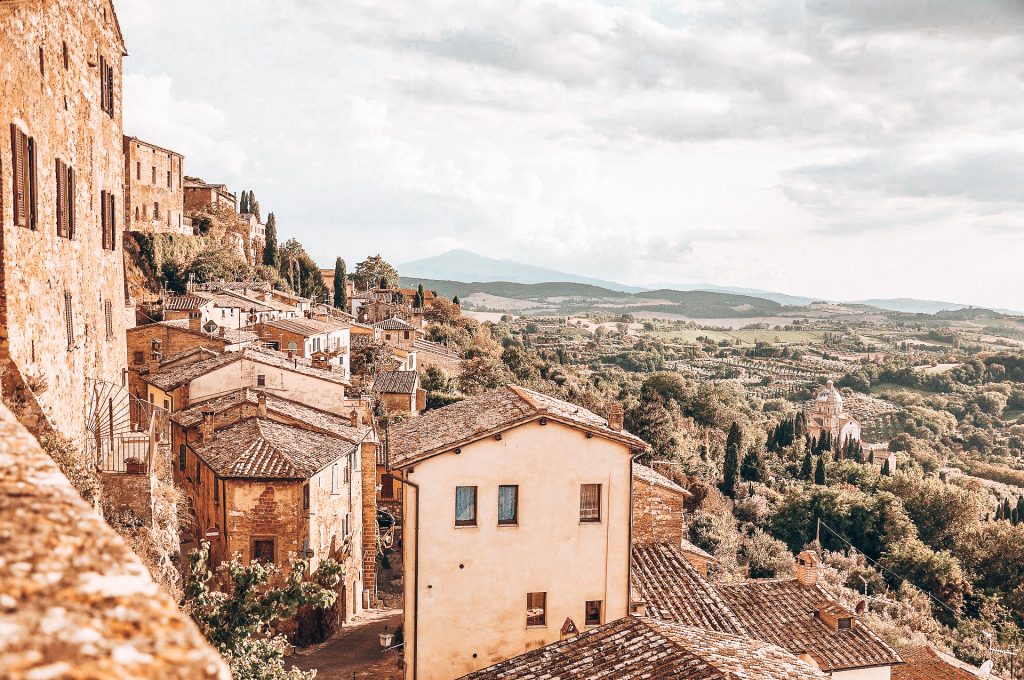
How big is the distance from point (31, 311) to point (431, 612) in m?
8.63

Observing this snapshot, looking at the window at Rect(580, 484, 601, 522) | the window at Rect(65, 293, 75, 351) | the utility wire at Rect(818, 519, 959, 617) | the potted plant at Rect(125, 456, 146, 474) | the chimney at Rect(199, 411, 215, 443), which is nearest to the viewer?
the window at Rect(65, 293, 75, 351)

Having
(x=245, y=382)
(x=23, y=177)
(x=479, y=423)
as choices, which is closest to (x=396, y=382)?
(x=245, y=382)

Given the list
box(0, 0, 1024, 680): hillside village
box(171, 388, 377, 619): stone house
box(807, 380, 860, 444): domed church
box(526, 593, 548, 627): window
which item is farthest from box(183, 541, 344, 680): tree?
box(807, 380, 860, 444): domed church

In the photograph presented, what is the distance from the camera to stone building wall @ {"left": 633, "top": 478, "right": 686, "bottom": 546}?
69.0 ft

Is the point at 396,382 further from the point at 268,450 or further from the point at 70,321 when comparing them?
the point at 70,321

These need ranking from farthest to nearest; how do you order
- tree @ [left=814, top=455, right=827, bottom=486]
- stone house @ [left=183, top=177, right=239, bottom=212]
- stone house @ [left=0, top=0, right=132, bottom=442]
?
stone house @ [left=183, top=177, right=239, bottom=212] → tree @ [left=814, top=455, right=827, bottom=486] → stone house @ [left=0, top=0, right=132, bottom=442]

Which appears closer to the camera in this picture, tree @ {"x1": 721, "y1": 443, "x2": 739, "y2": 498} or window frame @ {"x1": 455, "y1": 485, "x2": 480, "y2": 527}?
window frame @ {"x1": 455, "y1": 485, "x2": 480, "y2": 527}

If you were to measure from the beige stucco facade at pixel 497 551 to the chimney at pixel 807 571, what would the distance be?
31.1 ft

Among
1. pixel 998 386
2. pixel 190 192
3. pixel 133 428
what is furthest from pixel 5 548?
pixel 998 386

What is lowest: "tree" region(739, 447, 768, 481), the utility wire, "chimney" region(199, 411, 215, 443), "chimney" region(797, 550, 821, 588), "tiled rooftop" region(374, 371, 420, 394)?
the utility wire

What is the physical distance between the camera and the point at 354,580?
23.6 metres

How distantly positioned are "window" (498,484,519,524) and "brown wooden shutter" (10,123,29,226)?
29.8 feet

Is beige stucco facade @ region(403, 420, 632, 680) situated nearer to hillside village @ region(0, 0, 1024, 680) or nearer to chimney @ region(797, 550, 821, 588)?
hillside village @ region(0, 0, 1024, 680)

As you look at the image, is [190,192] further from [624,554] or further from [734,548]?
[624,554]
